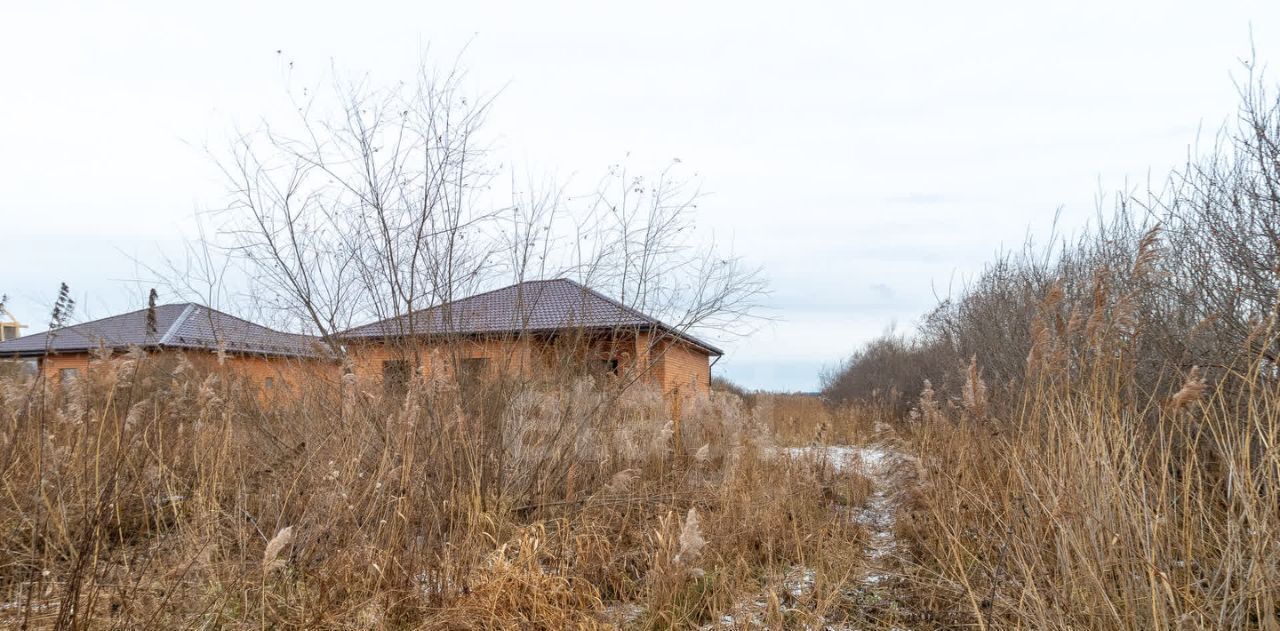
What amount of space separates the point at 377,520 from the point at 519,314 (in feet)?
6.13

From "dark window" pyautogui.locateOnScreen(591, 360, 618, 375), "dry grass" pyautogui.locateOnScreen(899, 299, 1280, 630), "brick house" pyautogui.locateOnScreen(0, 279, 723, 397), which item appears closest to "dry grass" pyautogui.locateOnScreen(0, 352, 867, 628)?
"dark window" pyautogui.locateOnScreen(591, 360, 618, 375)

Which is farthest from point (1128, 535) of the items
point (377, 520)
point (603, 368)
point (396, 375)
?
point (396, 375)

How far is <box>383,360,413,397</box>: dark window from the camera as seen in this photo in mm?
5127

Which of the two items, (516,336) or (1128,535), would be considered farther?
(516,336)

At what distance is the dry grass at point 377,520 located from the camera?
3.06 m

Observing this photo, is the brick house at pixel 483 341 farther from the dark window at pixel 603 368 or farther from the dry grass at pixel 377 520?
the dry grass at pixel 377 520

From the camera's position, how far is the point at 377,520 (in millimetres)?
3789

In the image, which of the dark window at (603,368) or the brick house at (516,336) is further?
the dark window at (603,368)

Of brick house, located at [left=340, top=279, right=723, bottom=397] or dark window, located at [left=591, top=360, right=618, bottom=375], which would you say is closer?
brick house, located at [left=340, top=279, right=723, bottom=397]

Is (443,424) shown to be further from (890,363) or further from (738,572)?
(890,363)

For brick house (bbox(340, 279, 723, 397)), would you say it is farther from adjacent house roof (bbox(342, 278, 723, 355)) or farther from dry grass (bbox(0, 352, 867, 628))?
dry grass (bbox(0, 352, 867, 628))

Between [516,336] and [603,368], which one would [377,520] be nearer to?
[516,336]

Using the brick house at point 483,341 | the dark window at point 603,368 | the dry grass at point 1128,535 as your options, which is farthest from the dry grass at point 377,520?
the dry grass at point 1128,535

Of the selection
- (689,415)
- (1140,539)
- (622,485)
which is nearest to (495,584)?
(622,485)
